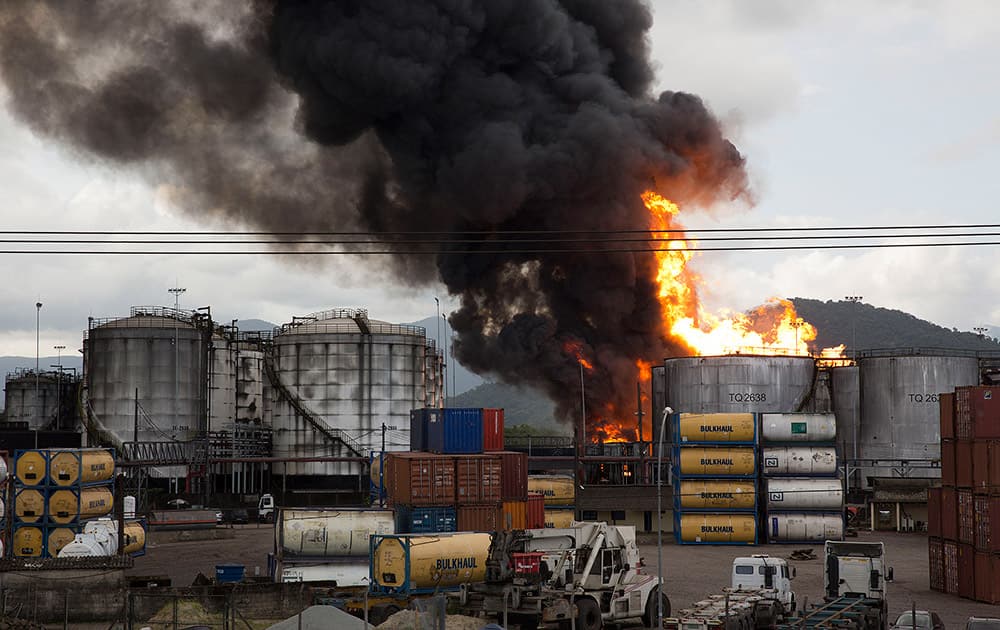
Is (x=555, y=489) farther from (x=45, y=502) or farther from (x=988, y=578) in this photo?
(x=988, y=578)

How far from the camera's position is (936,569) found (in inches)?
1678

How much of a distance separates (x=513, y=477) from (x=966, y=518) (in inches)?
749

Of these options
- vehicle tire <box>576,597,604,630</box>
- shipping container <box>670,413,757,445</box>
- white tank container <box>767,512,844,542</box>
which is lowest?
white tank container <box>767,512,844,542</box>

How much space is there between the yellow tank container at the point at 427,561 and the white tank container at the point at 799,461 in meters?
30.8

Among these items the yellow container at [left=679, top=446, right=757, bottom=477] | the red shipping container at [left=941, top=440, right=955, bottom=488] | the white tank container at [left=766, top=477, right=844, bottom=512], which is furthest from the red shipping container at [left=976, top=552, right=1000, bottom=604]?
the yellow container at [left=679, top=446, right=757, bottom=477]

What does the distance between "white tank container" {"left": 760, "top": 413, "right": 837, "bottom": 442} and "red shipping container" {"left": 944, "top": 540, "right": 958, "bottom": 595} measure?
20.8 metres

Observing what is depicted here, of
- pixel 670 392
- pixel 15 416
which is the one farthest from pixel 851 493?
pixel 15 416

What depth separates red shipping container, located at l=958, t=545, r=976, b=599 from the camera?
39.6 meters

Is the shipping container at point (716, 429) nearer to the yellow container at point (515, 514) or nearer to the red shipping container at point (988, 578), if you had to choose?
the yellow container at point (515, 514)

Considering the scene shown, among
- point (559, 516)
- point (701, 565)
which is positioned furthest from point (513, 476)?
point (559, 516)

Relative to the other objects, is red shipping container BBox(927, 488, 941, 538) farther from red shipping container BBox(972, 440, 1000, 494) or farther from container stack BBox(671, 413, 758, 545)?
container stack BBox(671, 413, 758, 545)

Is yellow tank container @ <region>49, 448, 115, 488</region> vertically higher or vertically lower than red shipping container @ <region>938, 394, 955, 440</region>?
lower

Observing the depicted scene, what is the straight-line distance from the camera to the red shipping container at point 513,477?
1973 inches

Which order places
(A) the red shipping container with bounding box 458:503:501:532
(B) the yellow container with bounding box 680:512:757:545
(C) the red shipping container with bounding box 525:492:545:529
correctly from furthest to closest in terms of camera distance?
(B) the yellow container with bounding box 680:512:757:545 < (C) the red shipping container with bounding box 525:492:545:529 < (A) the red shipping container with bounding box 458:503:501:532
